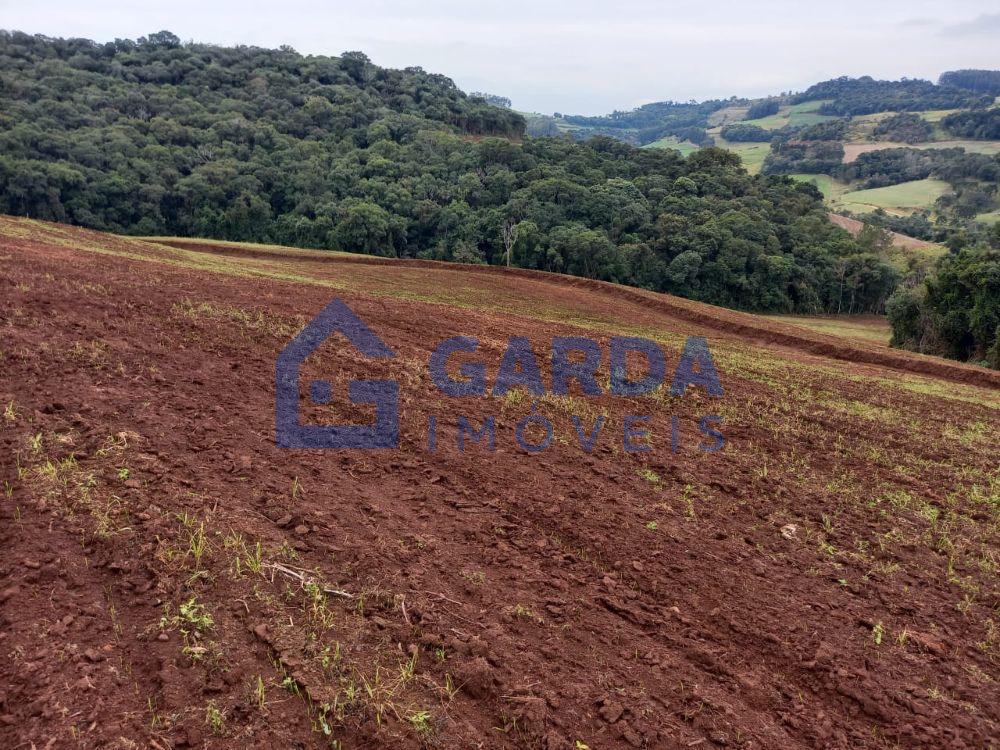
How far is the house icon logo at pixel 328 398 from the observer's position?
6.68 metres

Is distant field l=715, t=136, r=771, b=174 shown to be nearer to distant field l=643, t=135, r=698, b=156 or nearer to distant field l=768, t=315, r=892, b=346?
distant field l=643, t=135, r=698, b=156

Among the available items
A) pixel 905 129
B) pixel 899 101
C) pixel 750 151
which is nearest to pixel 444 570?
pixel 750 151

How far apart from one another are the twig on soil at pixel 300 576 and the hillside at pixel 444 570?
0.02 metres

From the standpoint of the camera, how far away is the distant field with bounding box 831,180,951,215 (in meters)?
87.8

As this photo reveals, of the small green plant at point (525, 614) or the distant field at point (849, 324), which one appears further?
the distant field at point (849, 324)

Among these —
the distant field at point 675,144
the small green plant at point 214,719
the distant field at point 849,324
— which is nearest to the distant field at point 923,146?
the distant field at point 675,144

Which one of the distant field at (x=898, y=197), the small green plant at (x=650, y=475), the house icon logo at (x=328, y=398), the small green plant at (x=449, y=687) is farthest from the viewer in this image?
the distant field at (x=898, y=197)

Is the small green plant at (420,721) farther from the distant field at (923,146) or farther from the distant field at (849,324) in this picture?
the distant field at (923,146)

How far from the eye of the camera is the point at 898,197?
303 ft

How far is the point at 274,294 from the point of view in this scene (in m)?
13.3

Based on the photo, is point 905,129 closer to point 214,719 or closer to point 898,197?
point 898,197

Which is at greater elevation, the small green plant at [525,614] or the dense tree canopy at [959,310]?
the small green plant at [525,614]

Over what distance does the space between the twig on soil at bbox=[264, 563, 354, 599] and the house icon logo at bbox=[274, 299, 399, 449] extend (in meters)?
2.18

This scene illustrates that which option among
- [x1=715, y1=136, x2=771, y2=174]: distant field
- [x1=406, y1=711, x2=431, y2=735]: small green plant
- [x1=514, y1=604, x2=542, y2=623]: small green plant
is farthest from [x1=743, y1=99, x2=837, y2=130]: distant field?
[x1=406, y1=711, x2=431, y2=735]: small green plant
